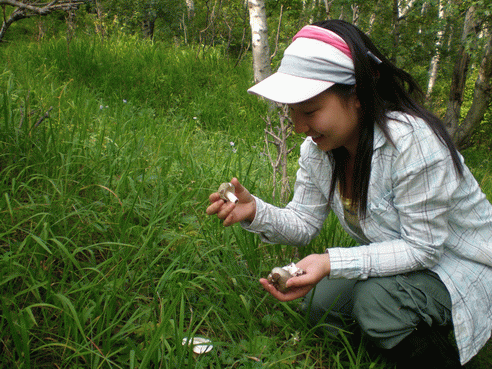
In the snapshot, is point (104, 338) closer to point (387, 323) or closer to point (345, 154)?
point (387, 323)

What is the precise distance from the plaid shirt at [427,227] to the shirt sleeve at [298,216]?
4 cm

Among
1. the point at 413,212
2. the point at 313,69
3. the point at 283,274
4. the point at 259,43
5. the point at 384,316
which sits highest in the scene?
the point at 313,69

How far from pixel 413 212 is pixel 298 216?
526 mm

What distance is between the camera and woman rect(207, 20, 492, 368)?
1.44 m

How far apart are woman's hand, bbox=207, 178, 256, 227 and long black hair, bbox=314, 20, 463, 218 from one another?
0.41 meters

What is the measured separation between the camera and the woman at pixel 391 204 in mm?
1442

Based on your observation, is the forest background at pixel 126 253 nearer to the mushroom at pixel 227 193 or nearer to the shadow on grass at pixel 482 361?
the shadow on grass at pixel 482 361

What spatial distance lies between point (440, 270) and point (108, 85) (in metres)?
3.78

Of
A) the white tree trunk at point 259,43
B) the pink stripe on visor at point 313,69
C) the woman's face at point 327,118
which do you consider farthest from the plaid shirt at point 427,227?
the white tree trunk at point 259,43

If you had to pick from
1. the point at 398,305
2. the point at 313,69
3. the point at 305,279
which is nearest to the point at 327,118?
the point at 313,69

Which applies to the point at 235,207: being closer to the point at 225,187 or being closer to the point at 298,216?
the point at 225,187

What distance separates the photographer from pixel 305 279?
1483 mm

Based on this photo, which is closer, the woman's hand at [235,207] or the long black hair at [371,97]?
the long black hair at [371,97]

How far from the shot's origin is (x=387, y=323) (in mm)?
1538
